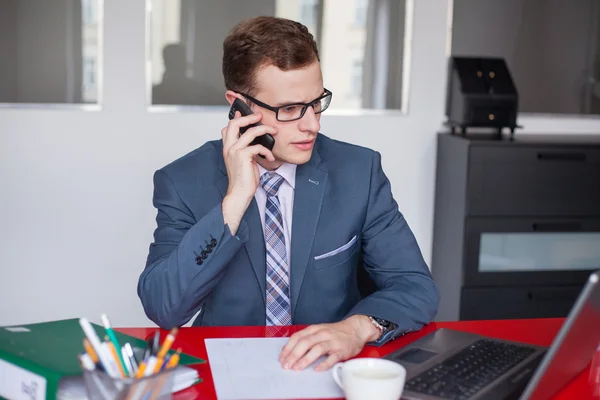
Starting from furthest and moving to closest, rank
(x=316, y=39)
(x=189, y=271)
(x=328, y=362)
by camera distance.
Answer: (x=316, y=39) → (x=189, y=271) → (x=328, y=362)

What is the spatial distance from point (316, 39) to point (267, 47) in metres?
1.96

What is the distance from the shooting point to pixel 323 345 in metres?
1.59

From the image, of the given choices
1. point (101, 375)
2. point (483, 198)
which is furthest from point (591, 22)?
point (101, 375)

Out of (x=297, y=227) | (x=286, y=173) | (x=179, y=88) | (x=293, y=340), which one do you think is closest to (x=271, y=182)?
(x=286, y=173)

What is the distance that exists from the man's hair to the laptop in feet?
2.55

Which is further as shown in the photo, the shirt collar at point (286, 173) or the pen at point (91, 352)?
the shirt collar at point (286, 173)

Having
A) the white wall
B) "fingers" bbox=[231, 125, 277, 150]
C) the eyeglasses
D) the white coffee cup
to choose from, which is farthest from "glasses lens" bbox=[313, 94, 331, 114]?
the white wall

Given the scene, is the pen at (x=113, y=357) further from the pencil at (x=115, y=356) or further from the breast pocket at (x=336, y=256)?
the breast pocket at (x=336, y=256)

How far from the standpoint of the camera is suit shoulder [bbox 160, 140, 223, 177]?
2178 mm

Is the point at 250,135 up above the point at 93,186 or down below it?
above

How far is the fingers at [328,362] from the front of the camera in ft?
5.07

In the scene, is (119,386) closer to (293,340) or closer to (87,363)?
(87,363)

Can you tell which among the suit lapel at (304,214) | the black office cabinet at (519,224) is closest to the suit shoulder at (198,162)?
the suit lapel at (304,214)

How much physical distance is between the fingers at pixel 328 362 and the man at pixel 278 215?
0.35 m
